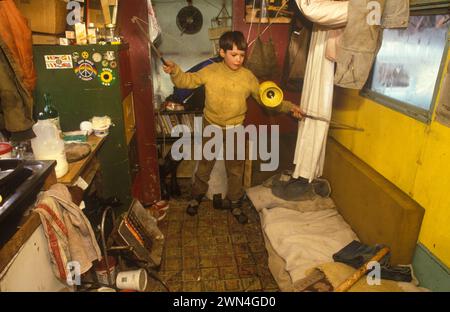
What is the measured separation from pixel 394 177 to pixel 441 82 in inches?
31.5

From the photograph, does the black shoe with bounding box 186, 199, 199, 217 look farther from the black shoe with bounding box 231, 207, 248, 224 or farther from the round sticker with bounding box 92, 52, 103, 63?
the round sticker with bounding box 92, 52, 103, 63

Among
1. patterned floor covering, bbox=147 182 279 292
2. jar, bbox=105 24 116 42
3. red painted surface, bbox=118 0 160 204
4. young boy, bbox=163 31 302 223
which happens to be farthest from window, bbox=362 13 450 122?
jar, bbox=105 24 116 42

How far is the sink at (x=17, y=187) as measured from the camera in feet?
4.60

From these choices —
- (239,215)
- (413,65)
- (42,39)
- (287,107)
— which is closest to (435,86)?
(413,65)

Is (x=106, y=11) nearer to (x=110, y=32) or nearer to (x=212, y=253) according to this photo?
(x=110, y=32)

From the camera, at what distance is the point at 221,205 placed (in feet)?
12.2

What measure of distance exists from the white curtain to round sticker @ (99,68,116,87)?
161 cm

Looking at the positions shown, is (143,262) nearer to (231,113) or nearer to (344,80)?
(231,113)

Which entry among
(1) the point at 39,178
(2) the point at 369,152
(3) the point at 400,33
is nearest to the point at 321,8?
(3) the point at 400,33

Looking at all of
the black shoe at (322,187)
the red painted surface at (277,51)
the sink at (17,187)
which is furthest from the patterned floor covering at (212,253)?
the sink at (17,187)

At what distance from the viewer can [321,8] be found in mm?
2277

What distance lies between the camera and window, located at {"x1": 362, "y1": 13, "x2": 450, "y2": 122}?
206 centimetres

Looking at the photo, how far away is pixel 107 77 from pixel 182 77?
0.67m

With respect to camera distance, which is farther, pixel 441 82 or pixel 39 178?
pixel 441 82
